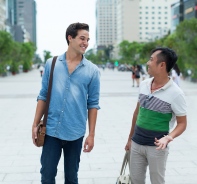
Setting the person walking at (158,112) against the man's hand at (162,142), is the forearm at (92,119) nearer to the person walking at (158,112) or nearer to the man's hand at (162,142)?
the person walking at (158,112)

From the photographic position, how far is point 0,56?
45.5m

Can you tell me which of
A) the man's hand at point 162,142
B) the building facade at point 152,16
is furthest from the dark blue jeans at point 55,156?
the building facade at point 152,16

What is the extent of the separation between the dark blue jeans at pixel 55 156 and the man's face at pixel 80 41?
2.40 ft

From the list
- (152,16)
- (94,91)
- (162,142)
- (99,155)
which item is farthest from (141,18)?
(162,142)

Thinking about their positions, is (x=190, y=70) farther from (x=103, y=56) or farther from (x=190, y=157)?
(x=103, y=56)

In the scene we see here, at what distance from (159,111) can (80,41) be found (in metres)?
0.85

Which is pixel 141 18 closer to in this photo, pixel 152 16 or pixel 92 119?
pixel 152 16

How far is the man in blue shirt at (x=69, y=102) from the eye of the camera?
3482mm

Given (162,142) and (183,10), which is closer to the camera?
(162,142)

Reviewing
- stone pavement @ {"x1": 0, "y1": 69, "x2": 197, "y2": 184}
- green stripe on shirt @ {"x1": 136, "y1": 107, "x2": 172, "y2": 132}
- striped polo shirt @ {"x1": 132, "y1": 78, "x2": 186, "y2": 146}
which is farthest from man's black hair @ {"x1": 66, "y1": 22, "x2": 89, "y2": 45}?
stone pavement @ {"x1": 0, "y1": 69, "x2": 197, "y2": 184}

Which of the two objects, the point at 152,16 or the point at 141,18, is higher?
the point at 152,16

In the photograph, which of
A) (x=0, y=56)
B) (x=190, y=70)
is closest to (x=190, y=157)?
(x=190, y=70)

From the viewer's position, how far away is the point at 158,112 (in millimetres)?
3445

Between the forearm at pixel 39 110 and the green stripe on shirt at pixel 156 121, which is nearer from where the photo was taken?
the green stripe on shirt at pixel 156 121
